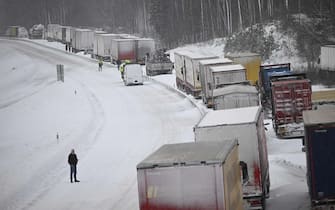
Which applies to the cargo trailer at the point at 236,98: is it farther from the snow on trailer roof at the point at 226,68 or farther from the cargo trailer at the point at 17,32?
Answer: the cargo trailer at the point at 17,32

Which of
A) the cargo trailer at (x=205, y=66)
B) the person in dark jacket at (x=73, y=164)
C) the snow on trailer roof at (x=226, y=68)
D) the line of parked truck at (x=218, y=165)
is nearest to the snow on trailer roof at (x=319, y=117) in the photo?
the line of parked truck at (x=218, y=165)

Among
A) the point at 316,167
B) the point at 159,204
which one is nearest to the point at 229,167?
the point at 159,204

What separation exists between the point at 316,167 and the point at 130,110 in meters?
27.3

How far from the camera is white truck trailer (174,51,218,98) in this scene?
43.4 metres

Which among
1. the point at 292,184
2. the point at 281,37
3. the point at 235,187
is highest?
the point at 281,37

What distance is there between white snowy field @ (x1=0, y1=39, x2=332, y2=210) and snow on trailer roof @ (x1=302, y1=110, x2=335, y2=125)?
2703 millimetres

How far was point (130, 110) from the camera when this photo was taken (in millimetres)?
43250

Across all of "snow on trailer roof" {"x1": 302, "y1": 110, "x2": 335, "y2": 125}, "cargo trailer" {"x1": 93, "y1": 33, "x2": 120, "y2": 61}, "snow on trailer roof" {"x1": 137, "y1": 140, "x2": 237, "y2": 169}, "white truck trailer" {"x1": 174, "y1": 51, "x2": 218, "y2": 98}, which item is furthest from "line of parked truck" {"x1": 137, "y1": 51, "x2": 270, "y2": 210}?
"cargo trailer" {"x1": 93, "y1": 33, "x2": 120, "y2": 61}

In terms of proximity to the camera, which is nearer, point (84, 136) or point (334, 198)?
point (334, 198)

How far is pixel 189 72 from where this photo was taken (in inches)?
1791

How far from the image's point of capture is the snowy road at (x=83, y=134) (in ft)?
77.0

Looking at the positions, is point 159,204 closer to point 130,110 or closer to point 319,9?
point 130,110

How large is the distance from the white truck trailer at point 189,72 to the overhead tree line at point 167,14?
18.8 meters

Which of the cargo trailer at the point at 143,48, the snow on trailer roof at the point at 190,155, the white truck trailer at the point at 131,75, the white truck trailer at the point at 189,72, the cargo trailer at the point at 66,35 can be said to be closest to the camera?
the snow on trailer roof at the point at 190,155
